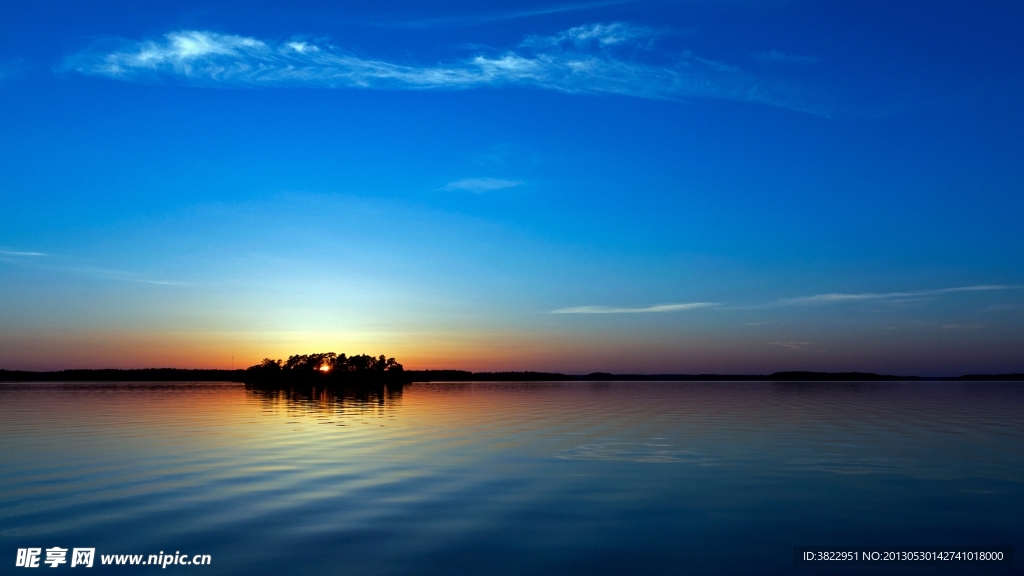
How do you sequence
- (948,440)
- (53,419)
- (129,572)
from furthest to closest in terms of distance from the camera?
(53,419), (948,440), (129,572)

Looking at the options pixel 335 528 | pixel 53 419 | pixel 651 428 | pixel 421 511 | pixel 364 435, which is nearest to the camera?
pixel 335 528

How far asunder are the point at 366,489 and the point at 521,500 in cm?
523

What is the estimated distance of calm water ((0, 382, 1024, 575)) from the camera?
14.9 m

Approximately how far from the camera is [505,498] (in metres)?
21.0

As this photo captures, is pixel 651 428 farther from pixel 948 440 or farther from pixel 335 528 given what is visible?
pixel 335 528

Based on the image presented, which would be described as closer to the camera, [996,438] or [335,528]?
[335,528]

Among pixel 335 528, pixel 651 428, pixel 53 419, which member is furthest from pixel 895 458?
pixel 53 419

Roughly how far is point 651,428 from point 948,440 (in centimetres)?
1671

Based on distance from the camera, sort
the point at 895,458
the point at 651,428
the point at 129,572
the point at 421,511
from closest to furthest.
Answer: the point at 129,572 < the point at 421,511 < the point at 895,458 < the point at 651,428

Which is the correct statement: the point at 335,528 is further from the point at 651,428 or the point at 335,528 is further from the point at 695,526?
the point at 651,428

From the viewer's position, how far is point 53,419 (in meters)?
52.3

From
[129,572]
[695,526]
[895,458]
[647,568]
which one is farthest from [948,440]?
[129,572]

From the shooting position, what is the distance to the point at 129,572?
13570 mm

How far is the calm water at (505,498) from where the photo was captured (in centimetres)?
1491
